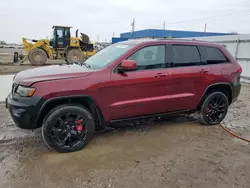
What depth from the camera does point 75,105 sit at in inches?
141

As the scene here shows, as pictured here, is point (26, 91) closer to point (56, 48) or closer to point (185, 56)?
point (185, 56)

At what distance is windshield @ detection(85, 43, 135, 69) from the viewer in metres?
3.91

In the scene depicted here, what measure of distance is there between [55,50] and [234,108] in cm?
1466

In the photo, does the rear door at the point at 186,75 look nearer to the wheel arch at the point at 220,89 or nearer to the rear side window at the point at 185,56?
the rear side window at the point at 185,56

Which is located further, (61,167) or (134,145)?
(134,145)

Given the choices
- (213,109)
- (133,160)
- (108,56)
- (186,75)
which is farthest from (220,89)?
(133,160)

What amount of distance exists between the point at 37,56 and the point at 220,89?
572 inches

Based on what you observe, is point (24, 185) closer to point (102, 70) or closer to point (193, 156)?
point (102, 70)

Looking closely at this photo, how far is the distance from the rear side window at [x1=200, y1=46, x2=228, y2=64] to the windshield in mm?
1701

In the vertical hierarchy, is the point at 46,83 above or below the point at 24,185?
above

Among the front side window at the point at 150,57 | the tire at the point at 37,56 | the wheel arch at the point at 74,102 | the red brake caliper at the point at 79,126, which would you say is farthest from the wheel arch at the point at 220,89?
the tire at the point at 37,56

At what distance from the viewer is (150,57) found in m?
4.12

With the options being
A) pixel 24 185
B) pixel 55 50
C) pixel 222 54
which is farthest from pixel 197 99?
pixel 55 50

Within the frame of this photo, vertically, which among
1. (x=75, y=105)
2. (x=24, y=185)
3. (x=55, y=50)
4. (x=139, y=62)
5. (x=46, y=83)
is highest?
(x=55, y=50)
